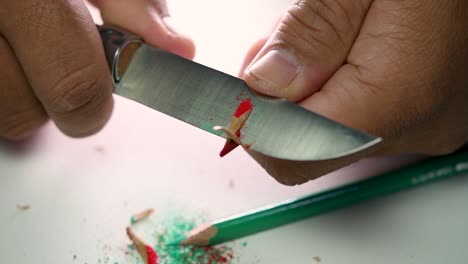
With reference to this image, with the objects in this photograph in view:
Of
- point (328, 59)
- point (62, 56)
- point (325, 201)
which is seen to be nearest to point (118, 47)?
point (62, 56)

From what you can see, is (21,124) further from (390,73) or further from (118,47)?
(390,73)

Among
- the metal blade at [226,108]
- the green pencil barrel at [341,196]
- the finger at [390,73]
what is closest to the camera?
the metal blade at [226,108]

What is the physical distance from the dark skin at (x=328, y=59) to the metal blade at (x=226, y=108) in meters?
0.04

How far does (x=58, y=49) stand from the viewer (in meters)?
0.77

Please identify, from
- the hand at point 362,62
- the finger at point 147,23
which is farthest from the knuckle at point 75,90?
the hand at point 362,62

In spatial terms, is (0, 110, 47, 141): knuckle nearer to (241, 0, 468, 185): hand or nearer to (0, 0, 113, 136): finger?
(0, 0, 113, 136): finger

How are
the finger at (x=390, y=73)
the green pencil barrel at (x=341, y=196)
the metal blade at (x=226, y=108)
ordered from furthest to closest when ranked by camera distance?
the green pencil barrel at (x=341, y=196)
the finger at (x=390, y=73)
the metal blade at (x=226, y=108)

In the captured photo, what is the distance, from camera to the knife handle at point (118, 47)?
77 centimetres

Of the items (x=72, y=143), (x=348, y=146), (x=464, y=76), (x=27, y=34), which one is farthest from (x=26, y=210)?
(x=464, y=76)

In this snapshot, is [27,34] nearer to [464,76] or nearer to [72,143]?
[72,143]

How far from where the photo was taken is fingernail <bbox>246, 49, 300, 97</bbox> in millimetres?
710

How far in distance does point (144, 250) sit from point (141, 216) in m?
0.07

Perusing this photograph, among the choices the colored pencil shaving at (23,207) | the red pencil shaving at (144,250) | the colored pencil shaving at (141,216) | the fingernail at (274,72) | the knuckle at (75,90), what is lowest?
the colored pencil shaving at (23,207)

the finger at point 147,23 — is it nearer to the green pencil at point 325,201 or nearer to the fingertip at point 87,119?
the fingertip at point 87,119
